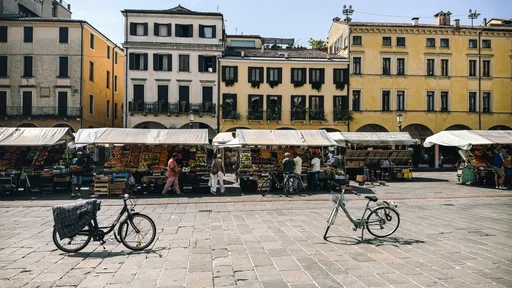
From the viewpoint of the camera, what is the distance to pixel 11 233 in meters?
9.45

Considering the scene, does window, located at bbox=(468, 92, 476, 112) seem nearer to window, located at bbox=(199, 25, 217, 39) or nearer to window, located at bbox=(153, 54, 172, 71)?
window, located at bbox=(199, 25, 217, 39)

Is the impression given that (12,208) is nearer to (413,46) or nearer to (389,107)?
(389,107)

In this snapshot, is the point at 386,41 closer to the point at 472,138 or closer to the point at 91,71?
the point at 472,138

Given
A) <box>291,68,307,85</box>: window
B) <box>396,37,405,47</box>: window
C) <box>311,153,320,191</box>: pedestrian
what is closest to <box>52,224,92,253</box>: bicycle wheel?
<box>311,153,320,191</box>: pedestrian

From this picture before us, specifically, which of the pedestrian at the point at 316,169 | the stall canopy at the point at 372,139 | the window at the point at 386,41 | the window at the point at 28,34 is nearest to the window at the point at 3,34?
the window at the point at 28,34

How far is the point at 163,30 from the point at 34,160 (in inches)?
786

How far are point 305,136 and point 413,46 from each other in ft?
71.6

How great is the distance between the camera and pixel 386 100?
36719 millimetres

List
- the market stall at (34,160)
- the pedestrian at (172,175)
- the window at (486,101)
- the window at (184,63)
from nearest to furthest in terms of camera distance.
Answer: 1. the pedestrian at (172,175)
2. the market stall at (34,160)
3. the window at (184,63)
4. the window at (486,101)

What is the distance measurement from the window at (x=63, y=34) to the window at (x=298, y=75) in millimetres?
20175

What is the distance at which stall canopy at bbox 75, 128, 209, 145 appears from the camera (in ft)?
59.8

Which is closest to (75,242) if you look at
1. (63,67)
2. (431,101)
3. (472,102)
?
(63,67)

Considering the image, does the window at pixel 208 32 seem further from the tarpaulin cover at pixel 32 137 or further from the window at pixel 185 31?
the tarpaulin cover at pixel 32 137

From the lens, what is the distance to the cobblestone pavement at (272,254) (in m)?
6.05
